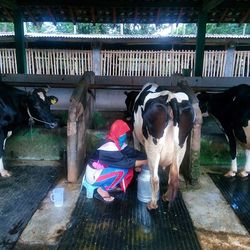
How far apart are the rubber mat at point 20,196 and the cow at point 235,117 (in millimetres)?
2708

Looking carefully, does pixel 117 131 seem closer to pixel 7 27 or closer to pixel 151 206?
pixel 151 206

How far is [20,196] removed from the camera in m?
3.77

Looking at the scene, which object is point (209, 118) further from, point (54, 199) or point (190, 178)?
point (54, 199)

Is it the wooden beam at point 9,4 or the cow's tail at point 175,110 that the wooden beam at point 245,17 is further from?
the wooden beam at point 9,4

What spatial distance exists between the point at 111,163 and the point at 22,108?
2.31m

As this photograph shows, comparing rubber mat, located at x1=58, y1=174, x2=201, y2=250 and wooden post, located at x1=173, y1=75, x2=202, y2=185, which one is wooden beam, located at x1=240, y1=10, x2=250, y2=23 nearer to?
wooden post, located at x1=173, y1=75, x2=202, y2=185

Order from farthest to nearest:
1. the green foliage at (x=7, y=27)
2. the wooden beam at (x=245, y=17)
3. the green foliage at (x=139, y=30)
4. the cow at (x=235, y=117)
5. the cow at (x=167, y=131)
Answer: the green foliage at (x=7, y=27) < the green foliage at (x=139, y=30) < the wooden beam at (x=245, y=17) < the cow at (x=235, y=117) < the cow at (x=167, y=131)

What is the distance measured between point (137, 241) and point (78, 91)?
2419mm

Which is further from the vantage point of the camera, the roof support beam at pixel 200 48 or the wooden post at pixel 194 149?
the roof support beam at pixel 200 48

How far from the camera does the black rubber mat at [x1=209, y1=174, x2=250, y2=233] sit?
341 cm

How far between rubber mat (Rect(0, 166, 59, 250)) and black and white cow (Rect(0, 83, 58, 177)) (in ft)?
2.37

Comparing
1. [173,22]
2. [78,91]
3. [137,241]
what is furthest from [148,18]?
[137,241]

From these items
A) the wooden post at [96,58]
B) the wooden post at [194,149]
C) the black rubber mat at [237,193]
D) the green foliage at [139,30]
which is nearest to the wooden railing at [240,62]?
the wooden post at [96,58]

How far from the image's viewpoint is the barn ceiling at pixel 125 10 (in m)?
6.26
